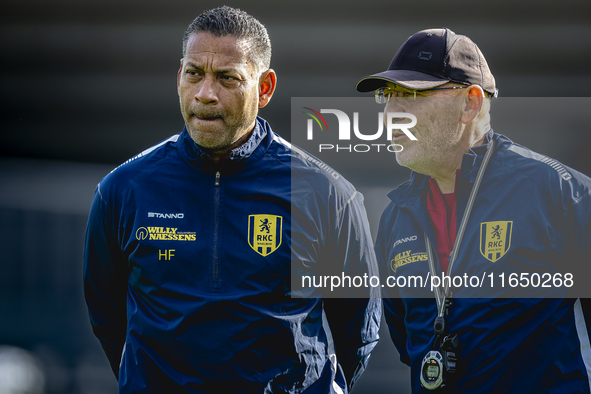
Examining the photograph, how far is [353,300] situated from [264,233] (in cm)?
43

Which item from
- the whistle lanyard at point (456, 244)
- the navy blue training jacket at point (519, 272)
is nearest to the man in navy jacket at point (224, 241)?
the whistle lanyard at point (456, 244)

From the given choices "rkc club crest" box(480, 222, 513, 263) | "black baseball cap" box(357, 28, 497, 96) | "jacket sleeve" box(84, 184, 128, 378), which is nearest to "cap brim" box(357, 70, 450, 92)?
"black baseball cap" box(357, 28, 497, 96)

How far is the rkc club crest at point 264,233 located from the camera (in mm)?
2061

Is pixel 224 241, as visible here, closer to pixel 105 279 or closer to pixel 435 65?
pixel 105 279

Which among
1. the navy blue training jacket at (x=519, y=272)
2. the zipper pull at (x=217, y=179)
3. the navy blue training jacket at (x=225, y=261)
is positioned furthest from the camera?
the zipper pull at (x=217, y=179)

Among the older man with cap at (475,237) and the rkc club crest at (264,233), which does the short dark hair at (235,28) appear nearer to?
the older man with cap at (475,237)

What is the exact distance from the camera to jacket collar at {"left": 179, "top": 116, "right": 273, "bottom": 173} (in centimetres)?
212

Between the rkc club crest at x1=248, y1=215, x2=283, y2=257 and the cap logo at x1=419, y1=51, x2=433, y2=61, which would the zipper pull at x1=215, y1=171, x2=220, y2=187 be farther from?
the cap logo at x1=419, y1=51, x2=433, y2=61

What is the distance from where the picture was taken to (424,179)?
2.19 meters

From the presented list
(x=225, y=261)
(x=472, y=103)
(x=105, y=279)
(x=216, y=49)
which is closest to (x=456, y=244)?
(x=472, y=103)

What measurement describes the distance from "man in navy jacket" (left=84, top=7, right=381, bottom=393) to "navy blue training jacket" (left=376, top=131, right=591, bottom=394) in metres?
0.37

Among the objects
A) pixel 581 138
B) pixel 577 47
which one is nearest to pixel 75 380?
pixel 581 138

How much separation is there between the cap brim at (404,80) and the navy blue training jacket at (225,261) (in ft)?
1.07

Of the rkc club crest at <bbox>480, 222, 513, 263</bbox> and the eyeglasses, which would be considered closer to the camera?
the rkc club crest at <bbox>480, 222, 513, 263</bbox>
